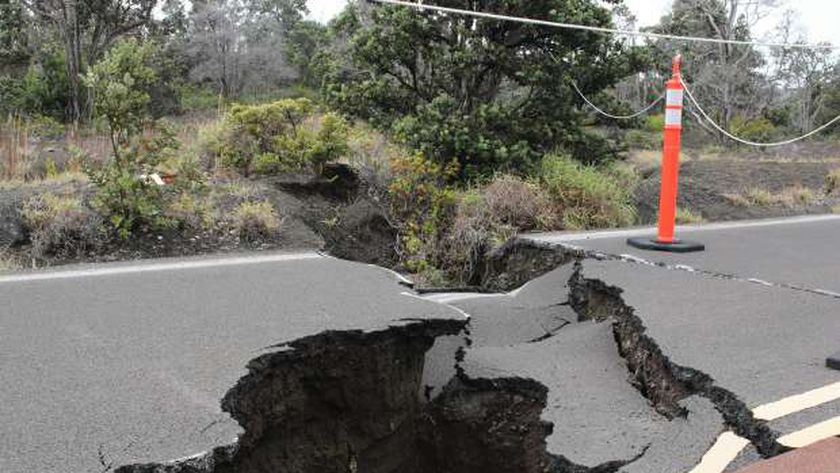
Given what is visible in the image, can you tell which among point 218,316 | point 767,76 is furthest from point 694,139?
point 218,316

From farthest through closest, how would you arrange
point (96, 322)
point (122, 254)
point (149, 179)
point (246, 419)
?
point (149, 179) → point (122, 254) → point (96, 322) → point (246, 419)

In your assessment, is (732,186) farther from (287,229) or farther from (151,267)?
(151,267)

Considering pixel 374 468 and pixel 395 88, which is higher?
pixel 395 88

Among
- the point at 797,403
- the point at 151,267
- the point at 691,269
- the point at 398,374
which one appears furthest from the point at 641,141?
the point at 797,403

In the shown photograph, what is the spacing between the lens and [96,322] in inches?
171

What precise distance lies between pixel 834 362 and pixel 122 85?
589 centimetres

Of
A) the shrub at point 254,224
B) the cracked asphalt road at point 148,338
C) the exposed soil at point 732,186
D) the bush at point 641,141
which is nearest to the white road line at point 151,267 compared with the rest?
the cracked asphalt road at point 148,338

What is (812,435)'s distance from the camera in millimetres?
3154

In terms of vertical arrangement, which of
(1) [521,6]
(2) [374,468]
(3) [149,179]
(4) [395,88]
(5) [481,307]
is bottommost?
(2) [374,468]

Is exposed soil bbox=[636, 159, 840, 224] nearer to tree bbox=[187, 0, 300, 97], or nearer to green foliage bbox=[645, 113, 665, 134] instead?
green foliage bbox=[645, 113, 665, 134]

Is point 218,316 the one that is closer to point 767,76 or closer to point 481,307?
point 481,307

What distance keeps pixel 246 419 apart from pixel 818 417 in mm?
2571

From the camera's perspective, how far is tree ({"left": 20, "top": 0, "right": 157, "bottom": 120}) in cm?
2105

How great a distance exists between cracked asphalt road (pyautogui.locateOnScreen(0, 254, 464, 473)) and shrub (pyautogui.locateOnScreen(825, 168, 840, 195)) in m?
10.0
